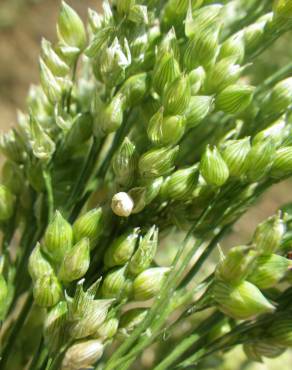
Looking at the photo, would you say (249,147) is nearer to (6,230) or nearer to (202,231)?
(202,231)

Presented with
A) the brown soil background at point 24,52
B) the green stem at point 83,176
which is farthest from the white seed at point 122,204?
the brown soil background at point 24,52

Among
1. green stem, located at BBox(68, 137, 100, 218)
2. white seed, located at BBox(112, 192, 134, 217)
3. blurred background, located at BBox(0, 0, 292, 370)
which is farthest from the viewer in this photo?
blurred background, located at BBox(0, 0, 292, 370)

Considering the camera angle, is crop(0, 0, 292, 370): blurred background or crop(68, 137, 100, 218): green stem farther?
crop(0, 0, 292, 370): blurred background

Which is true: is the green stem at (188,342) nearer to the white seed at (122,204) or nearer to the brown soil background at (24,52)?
the white seed at (122,204)

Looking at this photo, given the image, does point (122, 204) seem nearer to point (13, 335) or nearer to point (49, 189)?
point (49, 189)

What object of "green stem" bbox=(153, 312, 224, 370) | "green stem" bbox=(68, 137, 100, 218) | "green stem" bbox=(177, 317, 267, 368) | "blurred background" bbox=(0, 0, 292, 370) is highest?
"blurred background" bbox=(0, 0, 292, 370)

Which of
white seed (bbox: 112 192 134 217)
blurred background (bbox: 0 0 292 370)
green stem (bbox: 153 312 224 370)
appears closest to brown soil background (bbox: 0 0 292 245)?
blurred background (bbox: 0 0 292 370)

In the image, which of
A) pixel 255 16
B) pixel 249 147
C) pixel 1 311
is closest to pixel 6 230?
pixel 1 311

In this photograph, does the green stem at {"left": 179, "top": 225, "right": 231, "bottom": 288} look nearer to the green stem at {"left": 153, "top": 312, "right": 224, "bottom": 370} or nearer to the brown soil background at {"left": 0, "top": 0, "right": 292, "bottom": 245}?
the green stem at {"left": 153, "top": 312, "right": 224, "bottom": 370}

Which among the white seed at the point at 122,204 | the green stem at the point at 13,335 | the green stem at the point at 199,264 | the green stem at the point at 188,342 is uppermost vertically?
the white seed at the point at 122,204
